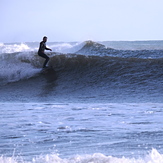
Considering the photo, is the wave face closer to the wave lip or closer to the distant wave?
the distant wave

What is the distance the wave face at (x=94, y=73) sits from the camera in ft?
45.2

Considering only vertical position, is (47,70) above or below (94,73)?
above

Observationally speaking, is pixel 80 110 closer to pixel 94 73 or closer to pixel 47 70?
pixel 94 73

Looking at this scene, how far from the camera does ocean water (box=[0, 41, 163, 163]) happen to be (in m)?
5.57

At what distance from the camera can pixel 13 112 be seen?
954cm

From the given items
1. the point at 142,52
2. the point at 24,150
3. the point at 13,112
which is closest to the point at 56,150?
the point at 24,150

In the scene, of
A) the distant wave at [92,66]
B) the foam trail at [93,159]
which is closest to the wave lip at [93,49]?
the distant wave at [92,66]

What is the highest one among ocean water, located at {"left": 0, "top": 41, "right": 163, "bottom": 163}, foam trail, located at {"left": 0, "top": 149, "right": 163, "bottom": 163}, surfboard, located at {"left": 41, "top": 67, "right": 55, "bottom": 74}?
surfboard, located at {"left": 41, "top": 67, "right": 55, "bottom": 74}

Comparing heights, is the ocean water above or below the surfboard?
below

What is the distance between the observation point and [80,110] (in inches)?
379

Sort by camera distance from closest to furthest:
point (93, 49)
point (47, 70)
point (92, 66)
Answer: point (92, 66) < point (47, 70) < point (93, 49)

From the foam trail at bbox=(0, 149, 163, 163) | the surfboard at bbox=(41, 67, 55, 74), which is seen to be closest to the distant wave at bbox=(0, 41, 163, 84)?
the surfboard at bbox=(41, 67, 55, 74)

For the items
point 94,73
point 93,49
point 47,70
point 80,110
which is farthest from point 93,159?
point 93,49

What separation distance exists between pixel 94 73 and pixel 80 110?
704 cm
